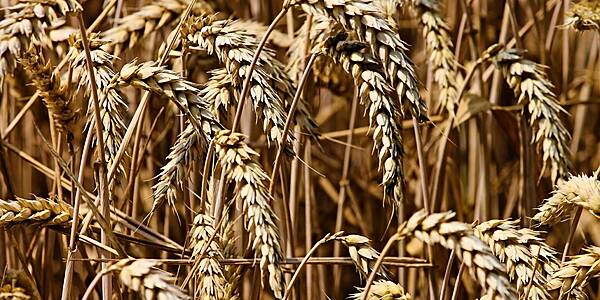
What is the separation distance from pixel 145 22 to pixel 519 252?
970 mm

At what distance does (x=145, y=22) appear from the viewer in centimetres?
190

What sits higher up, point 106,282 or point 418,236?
point 418,236

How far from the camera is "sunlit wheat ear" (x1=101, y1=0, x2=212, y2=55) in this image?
187cm

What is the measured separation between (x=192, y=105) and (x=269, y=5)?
1.26 metres

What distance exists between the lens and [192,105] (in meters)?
1.32

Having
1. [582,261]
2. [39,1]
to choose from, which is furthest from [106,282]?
[582,261]

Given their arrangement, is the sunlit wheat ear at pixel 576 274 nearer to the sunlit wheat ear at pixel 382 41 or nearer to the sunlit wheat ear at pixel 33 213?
the sunlit wheat ear at pixel 382 41

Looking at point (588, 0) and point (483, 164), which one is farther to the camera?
point (483, 164)

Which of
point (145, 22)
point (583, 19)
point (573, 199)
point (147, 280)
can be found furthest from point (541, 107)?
point (147, 280)

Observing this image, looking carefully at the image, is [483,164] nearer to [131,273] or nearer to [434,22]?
[434,22]

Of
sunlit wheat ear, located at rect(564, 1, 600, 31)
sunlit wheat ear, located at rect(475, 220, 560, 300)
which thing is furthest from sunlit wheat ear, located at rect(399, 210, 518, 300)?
sunlit wheat ear, located at rect(564, 1, 600, 31)

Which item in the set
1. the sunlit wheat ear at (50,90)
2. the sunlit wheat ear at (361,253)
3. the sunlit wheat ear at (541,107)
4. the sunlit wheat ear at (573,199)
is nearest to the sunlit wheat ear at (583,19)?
the sunlit wheat ear at (541,107)

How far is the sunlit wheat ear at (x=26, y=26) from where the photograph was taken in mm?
1283

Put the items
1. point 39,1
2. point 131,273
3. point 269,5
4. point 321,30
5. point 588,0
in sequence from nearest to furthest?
point 131,273 < point 39,1 < point 321,30 < point 588,0 < point 269,5
